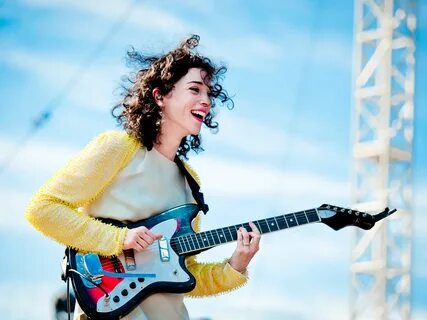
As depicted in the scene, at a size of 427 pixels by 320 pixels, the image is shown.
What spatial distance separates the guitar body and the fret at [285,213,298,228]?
0.31 m

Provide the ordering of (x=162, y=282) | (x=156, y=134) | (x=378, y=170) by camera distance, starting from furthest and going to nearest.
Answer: (x=378, y=170) < (x=156, y=134) < (x=162, y=282)

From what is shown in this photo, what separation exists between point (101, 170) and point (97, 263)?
26 centimetres

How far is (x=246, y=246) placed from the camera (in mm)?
2746

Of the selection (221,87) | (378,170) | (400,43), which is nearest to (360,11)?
(400,43)

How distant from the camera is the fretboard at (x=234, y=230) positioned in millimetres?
2771

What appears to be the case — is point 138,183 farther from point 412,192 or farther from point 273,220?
point 412,192

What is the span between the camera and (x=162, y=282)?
2674 mm

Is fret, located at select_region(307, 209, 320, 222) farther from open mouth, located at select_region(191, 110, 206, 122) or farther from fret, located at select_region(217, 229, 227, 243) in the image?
open mouth, located at select_region(191, 110, 206, 122)

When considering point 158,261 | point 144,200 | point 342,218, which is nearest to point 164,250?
point 158,261

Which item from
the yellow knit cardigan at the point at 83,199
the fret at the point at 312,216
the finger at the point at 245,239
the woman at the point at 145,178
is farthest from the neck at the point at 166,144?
the fret at the point at 312,216

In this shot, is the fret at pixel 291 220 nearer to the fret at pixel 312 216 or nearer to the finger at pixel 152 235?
the fret at pixel 312 216

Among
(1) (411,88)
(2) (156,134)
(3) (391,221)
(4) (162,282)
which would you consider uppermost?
(1) (411,88)

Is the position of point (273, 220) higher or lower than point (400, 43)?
lower

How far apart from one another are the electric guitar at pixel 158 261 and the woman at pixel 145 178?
1.5 inches
